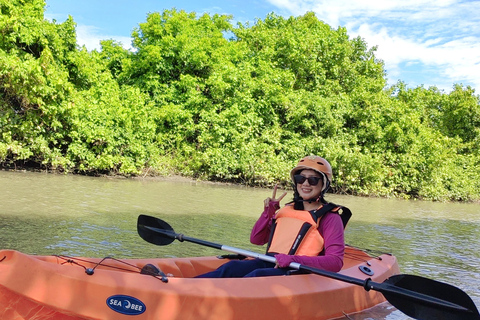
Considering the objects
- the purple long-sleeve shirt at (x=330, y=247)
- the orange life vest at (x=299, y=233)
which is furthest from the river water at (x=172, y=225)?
the orange life vest at (x=299, y=233)

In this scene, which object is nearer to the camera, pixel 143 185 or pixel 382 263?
pixel 382 263

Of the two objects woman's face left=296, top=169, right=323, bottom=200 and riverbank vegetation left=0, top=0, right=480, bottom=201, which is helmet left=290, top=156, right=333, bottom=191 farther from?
riverbank vegetation left=0, top=0, right=480, bottom=201

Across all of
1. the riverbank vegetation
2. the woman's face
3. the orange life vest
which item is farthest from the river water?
the riverbank vegetation

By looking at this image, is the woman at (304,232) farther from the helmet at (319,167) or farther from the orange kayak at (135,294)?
the orange kayak at (135,294)

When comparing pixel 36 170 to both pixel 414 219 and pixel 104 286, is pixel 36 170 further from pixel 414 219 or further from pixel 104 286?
pixel 104 286

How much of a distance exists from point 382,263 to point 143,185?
899 cm

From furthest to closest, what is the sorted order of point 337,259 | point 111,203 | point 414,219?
point 414,219
point 111,203
point 337,259

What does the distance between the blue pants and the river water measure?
798 millimetres

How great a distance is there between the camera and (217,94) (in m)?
17.5

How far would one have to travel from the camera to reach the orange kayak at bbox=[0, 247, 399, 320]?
2602 millimetres

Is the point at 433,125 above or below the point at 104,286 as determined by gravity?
above

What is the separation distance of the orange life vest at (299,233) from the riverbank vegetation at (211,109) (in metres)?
10.1

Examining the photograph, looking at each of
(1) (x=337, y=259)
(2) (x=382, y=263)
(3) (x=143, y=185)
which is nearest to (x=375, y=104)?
(3) (x=143, y=185)

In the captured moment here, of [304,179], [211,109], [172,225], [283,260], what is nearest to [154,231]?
[283,260]
